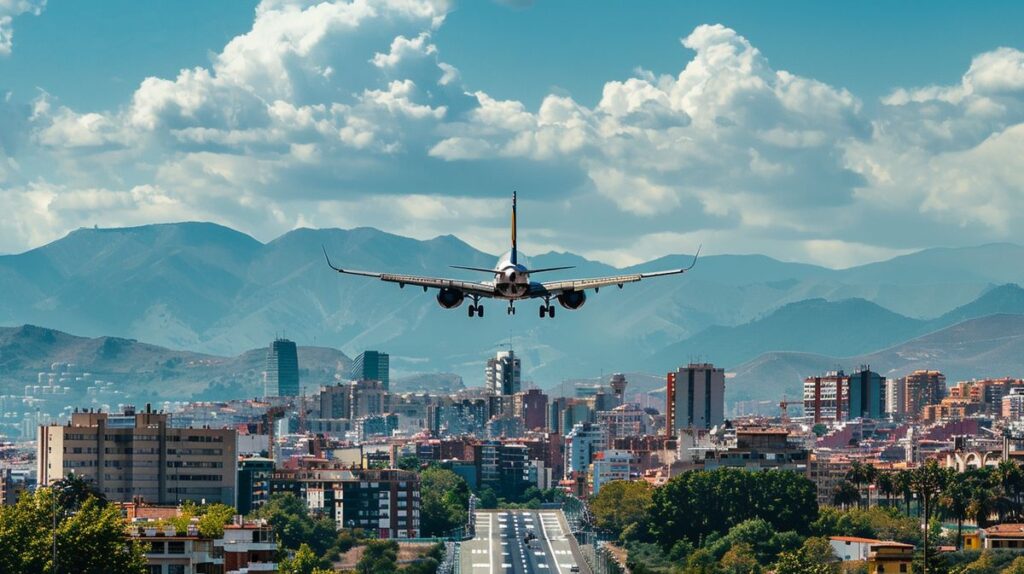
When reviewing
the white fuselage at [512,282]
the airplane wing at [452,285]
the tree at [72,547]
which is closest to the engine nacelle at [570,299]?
the white fuselage at [512,282]

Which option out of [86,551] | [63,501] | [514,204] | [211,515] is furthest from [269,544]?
[514,204]

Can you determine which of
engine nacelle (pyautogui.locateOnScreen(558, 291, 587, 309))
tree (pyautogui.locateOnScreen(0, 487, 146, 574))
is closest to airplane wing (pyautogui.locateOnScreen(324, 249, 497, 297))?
engine nacelle (pyautogui.locateOnScreen(558, 291, 587, 309))

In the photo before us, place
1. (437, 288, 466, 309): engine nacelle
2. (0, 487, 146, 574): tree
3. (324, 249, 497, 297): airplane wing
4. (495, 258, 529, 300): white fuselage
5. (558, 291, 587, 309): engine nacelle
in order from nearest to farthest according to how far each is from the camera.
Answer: (324, 249, 497, 297): airplane wing, (495, 258, 529, 300): white fuselage, (437, 288, 466, 309): engine nacelle, (558, 291, 587, 309): engine nacelle, (0, 487, 146, 574): tree

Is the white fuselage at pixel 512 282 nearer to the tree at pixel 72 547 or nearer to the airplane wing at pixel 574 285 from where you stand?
the airplane wing at pixel 574 285

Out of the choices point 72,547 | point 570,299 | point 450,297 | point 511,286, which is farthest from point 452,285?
point 72,547

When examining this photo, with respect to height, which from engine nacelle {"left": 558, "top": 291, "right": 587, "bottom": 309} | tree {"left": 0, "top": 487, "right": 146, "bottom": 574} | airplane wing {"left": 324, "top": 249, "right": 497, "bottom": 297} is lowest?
tree {"left": 0, "top": 487, "right": 146, "bottom": 574}

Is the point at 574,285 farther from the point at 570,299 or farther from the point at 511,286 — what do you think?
the point at 511,286

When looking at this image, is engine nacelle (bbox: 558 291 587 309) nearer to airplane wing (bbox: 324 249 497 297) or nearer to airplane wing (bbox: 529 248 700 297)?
airplane wing (bbox: 529 248 700 297)

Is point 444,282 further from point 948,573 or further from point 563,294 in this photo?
point 948,573

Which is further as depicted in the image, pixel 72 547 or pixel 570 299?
pixel 72 547
